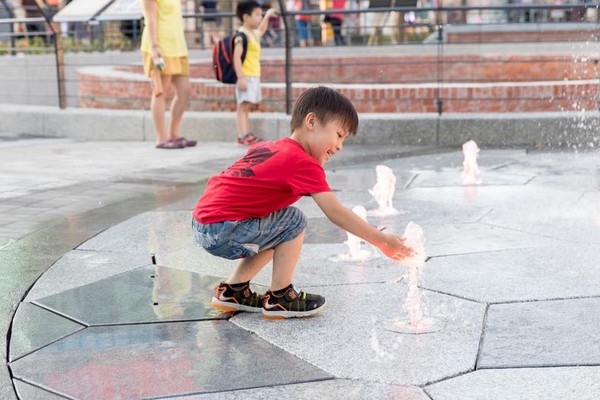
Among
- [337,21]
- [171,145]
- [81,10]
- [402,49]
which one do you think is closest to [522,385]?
[171,145]

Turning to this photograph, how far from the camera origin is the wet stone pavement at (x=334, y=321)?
297 cm

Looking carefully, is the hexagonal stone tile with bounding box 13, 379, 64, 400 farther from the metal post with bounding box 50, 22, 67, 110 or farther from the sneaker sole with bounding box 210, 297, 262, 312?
the metal post with bounding box 50, 22, 67, 110

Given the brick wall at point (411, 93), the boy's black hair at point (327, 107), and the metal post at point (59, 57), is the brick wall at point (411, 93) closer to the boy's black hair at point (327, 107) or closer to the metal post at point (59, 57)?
the metal post at point (59, 57)

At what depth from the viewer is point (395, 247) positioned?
3355 millimetres

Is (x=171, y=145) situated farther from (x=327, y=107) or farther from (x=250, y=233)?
(x=327, y=107)

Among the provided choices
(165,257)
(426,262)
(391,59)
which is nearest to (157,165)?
(165,257)

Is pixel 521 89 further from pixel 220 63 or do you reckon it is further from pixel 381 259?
pixel 381 259

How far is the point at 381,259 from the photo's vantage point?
463 centimetres

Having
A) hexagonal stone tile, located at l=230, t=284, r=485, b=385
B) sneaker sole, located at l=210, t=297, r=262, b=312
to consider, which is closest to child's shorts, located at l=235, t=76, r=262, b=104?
hexagonal stone tile, located at l=230, t=284, r=485, b=385

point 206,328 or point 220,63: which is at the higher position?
point 220,63

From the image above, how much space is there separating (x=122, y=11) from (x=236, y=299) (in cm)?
807

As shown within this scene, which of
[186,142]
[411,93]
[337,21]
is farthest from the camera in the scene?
[337,21]

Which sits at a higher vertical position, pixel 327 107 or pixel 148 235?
pixel 327 107

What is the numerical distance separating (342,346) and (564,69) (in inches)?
450
